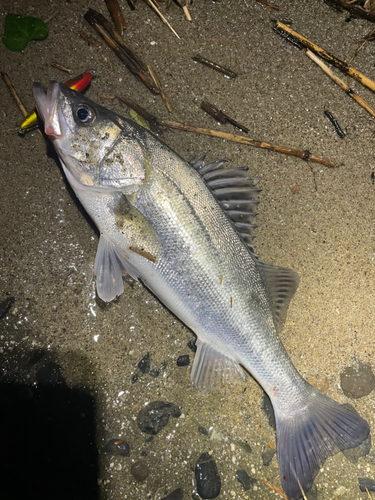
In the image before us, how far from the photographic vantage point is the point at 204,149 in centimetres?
258

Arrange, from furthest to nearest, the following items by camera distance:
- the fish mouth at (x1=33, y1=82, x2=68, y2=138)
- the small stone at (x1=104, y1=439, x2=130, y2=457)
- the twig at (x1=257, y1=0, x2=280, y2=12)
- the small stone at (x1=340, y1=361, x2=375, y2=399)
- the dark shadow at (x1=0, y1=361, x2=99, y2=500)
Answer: the twig at (x1=257, y1=0, x2=280, y2=12) → the small stone at (x1=340, y1=361, x2=375, y2=399) → the small stone at (x1=104, y1=439, x2=130, y2=457) → the dark shadow at (x1=0, y1=361, x2=99, y2=500) → the fish mouth at (x1=33, y1=82, x2=68, y2=138)

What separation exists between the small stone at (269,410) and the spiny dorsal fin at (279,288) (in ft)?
1.91

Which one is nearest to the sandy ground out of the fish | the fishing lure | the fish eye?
the fishing lure

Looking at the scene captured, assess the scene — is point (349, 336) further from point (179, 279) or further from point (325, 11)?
point (325, 11)

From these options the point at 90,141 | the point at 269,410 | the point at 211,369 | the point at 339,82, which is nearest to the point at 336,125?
the point at 339,82

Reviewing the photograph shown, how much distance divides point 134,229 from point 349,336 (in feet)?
6.22

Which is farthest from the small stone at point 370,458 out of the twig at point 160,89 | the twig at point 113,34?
the twig at point 113,34

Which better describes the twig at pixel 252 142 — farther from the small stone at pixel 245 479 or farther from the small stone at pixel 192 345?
the small stone at pixel 245 479

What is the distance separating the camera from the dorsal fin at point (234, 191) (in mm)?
2219

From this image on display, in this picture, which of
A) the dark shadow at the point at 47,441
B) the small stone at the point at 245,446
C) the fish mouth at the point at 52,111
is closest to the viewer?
the fish mouth at the point at 52,111

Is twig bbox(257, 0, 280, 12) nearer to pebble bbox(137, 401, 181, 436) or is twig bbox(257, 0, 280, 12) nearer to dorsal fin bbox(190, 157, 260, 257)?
dorsal fin bbox(190, 157, 260, 257)

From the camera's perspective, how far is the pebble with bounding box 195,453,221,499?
228 cm

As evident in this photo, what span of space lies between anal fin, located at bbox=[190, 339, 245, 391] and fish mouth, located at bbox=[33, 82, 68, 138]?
66.3 inches

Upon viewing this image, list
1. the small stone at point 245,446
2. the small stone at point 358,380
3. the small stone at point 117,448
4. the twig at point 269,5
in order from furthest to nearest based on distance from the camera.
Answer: the twig at point 269,5 < the small stone at point 358,380 < the small stone at point 245,446 < the small stone at point 117,448
